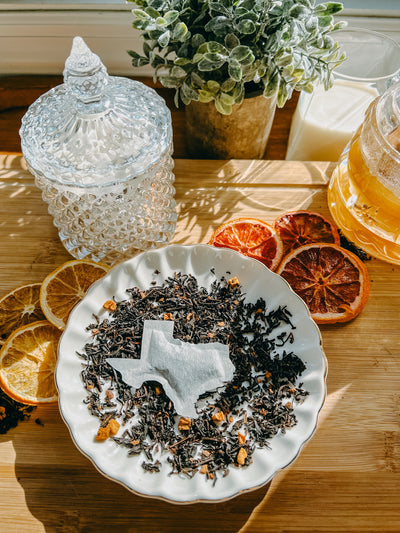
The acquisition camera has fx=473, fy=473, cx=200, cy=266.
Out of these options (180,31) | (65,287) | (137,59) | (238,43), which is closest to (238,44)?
(238,43)

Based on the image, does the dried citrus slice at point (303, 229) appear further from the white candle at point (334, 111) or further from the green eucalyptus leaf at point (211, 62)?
the green eucalyptus leaf at point (211, 62)

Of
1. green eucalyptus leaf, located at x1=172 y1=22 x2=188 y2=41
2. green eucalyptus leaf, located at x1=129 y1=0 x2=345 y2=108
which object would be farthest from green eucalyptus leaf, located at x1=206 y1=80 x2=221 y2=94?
green eucalyptus leaf, located at x1=172 y1=22 x2=188 y2=41

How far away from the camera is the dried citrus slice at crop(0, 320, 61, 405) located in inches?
39.6

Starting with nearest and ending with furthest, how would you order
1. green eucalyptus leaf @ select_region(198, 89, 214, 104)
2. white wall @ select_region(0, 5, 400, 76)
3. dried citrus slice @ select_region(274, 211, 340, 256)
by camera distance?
1. green eucalyptus leaf @ select_region(198, 89, 214, 104)
2. dried citrus slice @ select_region(274, 211, 340, 256)
3. white wall @ select_region(0, 5, 400, 76)

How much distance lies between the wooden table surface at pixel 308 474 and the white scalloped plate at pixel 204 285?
10 cm

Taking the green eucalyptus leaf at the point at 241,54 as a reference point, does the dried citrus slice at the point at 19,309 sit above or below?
below

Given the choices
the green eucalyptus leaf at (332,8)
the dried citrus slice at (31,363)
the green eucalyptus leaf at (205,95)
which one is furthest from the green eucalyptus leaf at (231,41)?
the dried citrus slice at (31,363)

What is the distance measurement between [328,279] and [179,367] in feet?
1.35

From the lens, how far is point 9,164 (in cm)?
135

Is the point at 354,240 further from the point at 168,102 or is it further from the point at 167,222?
the point at 168,102

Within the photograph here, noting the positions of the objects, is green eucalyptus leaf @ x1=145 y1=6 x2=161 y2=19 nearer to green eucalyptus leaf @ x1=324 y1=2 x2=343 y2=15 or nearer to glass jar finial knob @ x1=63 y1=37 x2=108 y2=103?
glass jar finial knob @ x1=63 y1=37 x2=108 y2=103

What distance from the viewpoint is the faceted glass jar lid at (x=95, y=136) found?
986 mm

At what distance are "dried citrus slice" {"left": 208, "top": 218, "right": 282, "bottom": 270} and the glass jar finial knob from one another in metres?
0.44

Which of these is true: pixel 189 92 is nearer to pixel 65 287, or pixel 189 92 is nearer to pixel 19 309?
pixel 65 287
